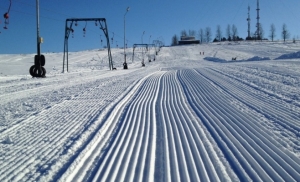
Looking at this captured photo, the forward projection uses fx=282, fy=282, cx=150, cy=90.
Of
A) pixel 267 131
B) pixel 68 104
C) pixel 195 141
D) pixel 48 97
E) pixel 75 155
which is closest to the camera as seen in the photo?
pixel 75 155

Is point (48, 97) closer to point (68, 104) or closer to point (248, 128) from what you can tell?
point (68, 104)

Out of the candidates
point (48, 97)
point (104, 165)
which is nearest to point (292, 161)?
point (104, 165)

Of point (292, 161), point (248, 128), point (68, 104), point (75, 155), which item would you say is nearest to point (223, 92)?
point (248, 128)

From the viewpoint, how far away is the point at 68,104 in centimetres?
1104

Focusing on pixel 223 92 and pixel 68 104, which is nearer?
pixel 68 104

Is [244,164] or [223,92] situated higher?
[223,92]

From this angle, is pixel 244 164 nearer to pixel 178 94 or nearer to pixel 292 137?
pixel 292 137

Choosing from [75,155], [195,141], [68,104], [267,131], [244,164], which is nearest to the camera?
[244,164]

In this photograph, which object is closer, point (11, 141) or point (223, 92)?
point (11, 141)

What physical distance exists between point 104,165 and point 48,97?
866 centimetres

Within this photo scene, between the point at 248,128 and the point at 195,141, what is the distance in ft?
5.80

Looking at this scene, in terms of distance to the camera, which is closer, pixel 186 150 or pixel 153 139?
pixel 186 150

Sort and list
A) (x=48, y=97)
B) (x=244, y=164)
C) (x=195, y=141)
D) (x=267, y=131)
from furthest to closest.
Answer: (x=48, y=97)
(x=267, y=131)
(x=195, y=141)
(x=244, y=164)

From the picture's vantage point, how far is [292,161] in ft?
17.0
